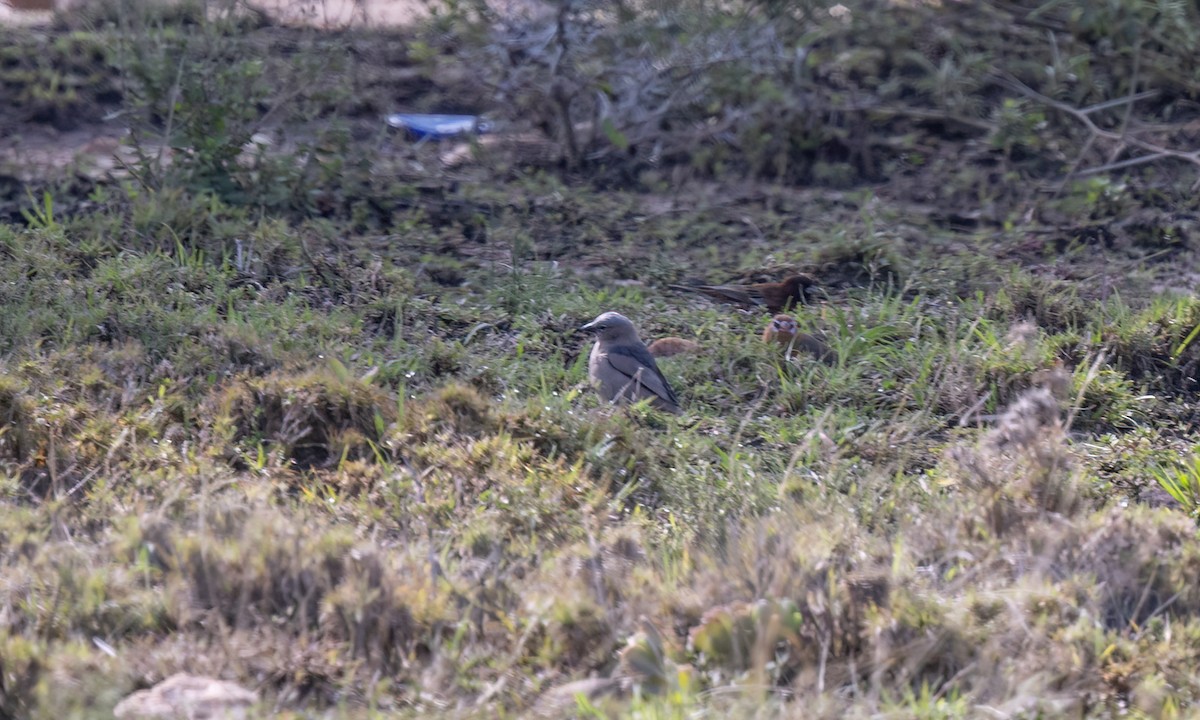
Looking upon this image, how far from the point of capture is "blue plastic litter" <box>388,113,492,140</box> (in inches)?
334

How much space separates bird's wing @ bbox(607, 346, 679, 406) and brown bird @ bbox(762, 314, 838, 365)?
0.63 m

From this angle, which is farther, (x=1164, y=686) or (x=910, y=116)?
(x=910, y=116)

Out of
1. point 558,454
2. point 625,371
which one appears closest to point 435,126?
point 625,371

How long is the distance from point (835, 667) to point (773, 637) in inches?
9.4

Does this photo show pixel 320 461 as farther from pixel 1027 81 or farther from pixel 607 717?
pixel 1027 81

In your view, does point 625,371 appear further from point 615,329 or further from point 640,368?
point 615,329

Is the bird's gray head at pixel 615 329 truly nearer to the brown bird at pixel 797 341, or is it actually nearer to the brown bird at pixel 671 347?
the brown bird at pixel 671 347

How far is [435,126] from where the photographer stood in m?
8.59

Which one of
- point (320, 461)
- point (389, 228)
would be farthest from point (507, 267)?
point (320, 461)

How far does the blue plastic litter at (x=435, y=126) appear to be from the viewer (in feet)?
27.9

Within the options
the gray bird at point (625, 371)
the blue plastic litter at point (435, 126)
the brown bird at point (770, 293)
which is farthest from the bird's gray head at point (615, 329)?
the blue plastic litter at point (435, 126)

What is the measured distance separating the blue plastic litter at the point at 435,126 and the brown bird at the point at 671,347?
3.26 m

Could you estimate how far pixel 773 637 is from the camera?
3.06 metres

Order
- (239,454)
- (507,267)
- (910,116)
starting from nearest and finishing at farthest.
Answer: (239,454), (507,267), (910,116)
